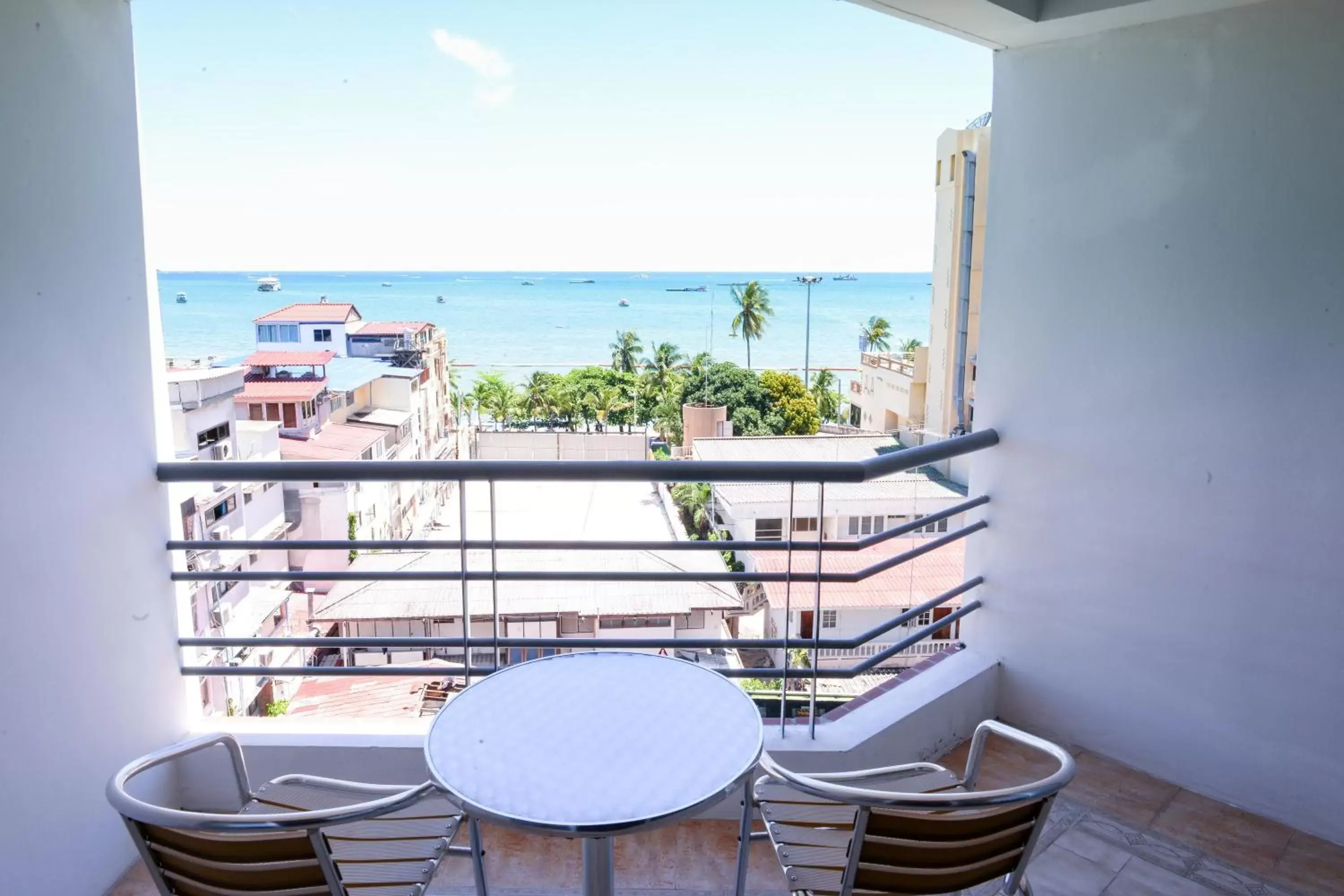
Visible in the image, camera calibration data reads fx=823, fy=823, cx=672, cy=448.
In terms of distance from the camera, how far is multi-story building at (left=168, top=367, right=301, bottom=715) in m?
11.0

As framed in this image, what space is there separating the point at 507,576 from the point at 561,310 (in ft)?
222

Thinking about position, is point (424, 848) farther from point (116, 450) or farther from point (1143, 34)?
point (1143, 34)

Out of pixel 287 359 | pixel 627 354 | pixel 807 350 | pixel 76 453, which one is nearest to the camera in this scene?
pixel 76 453

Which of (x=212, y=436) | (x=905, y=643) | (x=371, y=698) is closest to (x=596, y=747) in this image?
(x=905, y=643)

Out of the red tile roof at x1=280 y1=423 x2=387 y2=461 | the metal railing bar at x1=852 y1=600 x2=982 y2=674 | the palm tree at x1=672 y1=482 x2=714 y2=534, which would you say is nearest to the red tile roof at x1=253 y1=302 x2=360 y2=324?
the red tile roof at x1=280 y1=423 x2=387 y2=461

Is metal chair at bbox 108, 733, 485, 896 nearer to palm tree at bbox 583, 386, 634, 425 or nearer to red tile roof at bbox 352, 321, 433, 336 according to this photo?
red tile roof at bbox 352, 321, 433, 336

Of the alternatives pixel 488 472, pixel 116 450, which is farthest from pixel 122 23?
pixel 488 472

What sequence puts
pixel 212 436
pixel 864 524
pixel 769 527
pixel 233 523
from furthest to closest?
pixel 864 524
pixel 769 527
pixel 233 523
pixel 212 436

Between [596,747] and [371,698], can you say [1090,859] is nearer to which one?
[596,747]

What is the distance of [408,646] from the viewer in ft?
8.36

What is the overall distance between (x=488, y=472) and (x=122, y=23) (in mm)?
1600

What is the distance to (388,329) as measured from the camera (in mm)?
37781

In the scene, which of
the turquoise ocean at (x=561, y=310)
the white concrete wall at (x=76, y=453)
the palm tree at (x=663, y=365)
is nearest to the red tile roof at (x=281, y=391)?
the white concrete wall at (x=76, y=453)

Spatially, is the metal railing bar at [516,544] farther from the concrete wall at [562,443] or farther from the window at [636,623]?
the concrete wall at [562,443]
